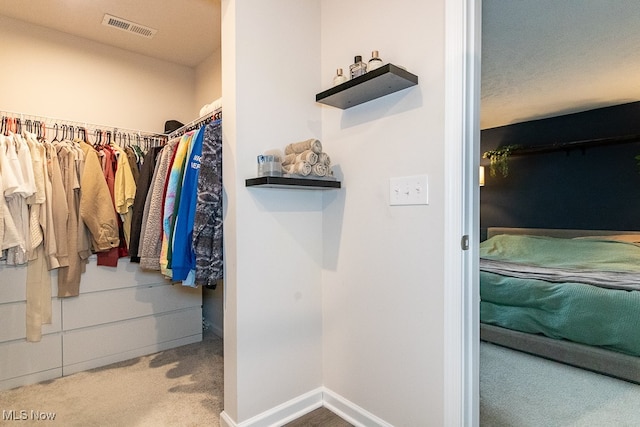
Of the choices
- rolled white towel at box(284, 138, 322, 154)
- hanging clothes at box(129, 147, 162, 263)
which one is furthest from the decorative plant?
hanging clothes at box(129, 147, 162, 263)

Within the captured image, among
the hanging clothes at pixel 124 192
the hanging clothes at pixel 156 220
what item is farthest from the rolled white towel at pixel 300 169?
the hanging clothes at pixel 124 192

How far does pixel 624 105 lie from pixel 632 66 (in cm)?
119

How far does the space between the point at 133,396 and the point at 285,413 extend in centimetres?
94

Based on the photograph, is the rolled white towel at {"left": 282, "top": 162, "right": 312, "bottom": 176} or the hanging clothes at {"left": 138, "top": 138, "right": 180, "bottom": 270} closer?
the rolled white towel at {"left": 282, "top": 162, "right": 312, "bottom": 176}

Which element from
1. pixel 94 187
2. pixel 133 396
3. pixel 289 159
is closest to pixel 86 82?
pixel 94 187

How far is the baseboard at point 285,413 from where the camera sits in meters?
1.59

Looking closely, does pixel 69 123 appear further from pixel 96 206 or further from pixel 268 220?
pixel 268 220

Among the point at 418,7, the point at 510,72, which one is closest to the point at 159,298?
the point at 418,7

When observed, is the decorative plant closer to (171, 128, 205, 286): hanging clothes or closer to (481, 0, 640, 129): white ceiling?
(481, 0, 640, 129): white ceiling

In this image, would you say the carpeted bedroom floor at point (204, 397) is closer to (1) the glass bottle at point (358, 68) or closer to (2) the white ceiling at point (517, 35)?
(1) the glass bottle at point (358, 68)

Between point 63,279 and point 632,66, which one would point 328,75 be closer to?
point 63,279

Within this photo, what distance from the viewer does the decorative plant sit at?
14.6ft

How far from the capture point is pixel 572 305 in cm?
229

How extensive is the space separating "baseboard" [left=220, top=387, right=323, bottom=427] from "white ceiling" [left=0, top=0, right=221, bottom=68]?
7.77ft
